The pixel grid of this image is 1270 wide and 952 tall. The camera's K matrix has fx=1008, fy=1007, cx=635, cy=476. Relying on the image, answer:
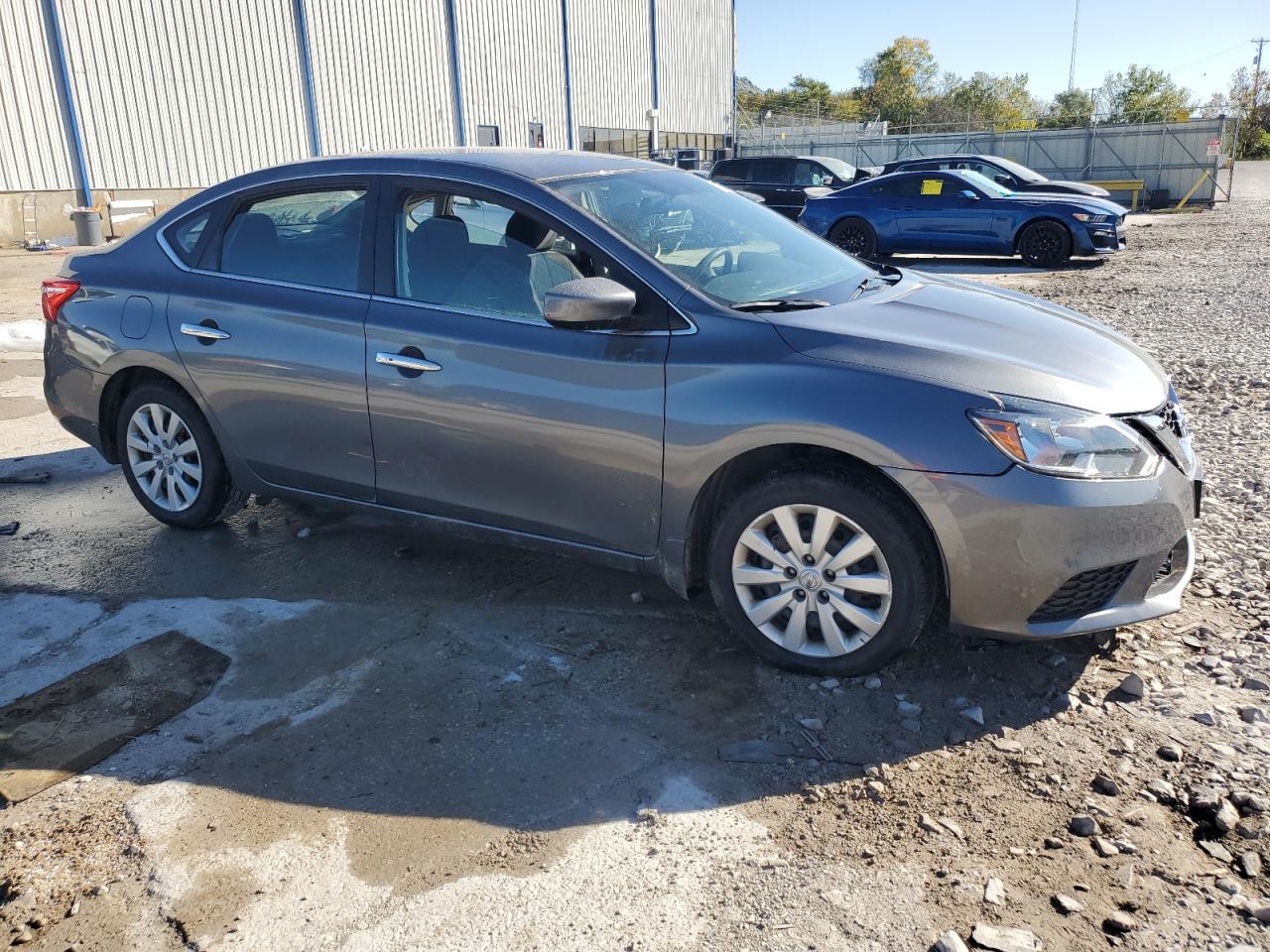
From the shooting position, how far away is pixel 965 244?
→ 15.4m

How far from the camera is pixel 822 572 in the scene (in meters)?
3.35

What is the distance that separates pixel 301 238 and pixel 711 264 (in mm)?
1834

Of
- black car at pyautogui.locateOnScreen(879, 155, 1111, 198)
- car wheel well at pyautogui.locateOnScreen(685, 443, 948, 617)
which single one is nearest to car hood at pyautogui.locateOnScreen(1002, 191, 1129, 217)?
black car at pyautogui.locateOnScreen(879, 155, 1111, 198)

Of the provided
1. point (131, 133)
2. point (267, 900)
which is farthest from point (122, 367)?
point (131, 133)

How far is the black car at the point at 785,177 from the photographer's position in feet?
62.0

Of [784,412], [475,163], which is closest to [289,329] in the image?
[475,163]

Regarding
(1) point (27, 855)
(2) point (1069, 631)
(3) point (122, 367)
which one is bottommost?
(1) point (27, 855)

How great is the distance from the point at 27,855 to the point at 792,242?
139 inches

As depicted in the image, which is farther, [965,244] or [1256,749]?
[965,244]

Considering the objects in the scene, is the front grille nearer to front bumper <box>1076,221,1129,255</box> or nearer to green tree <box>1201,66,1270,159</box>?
front bumper <box>1076,221,1129,255</box>

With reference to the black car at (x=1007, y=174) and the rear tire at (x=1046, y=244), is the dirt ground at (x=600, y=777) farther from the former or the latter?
the black car at (x=1007, y=174)

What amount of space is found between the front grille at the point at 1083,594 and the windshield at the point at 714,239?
4.42 ft

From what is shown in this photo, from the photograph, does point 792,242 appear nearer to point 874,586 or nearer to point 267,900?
point 874,586

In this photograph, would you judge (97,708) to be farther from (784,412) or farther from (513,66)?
(513,66)
